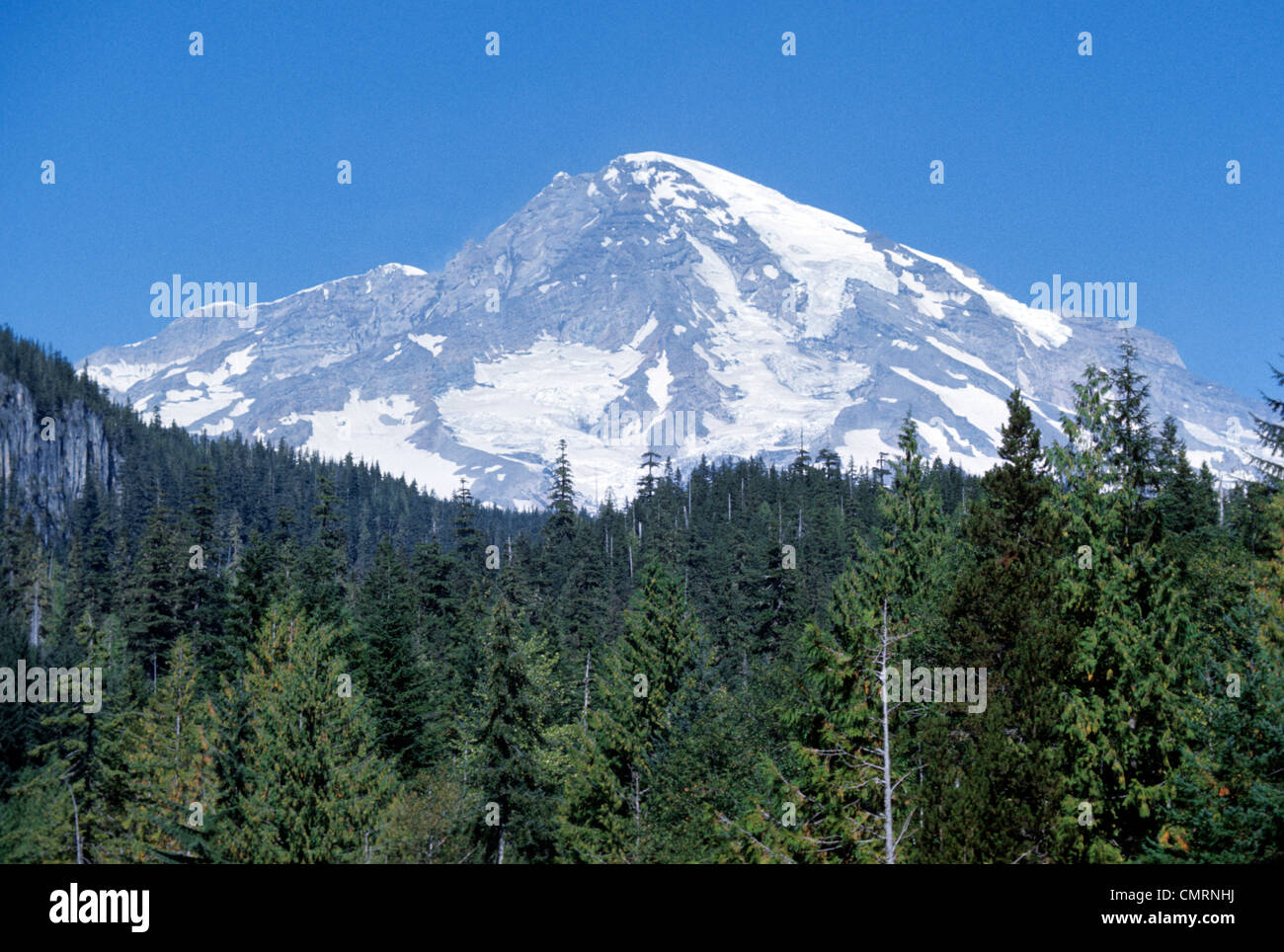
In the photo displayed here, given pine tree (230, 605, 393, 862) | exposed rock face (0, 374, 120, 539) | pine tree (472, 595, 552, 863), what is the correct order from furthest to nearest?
exposed rock face (0, 374, 120, 539), pine tree (472, 595, 552, 863), pine tree (230, 605, 393, 862)

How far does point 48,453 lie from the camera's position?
173625 millimetres

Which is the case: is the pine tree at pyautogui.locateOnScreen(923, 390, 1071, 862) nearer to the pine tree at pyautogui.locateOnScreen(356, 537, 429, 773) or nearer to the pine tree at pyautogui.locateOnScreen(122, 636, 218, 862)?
the pine tree at pyautogui.locateOnScreen(122, 636, 218, 862)

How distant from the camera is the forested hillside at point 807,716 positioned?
21.3 meters

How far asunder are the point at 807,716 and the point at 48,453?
7142 inches

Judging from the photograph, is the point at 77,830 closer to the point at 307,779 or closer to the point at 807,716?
the point at 307,779

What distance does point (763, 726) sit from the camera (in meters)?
39.0

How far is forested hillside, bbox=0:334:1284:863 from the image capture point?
70.0 ft

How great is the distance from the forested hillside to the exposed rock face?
122 metres

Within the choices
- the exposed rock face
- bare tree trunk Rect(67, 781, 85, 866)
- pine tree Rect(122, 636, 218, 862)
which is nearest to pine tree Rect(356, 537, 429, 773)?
pine tree Rect(122, 636, 218, 862)

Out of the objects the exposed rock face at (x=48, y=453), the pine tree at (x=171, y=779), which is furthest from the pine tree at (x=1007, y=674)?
the exposed rock face at (x=48, y=453)

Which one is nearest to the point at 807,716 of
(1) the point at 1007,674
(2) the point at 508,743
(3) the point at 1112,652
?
(1) the point at 1007,674

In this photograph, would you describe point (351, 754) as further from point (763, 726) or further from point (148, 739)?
point (763, 726)
